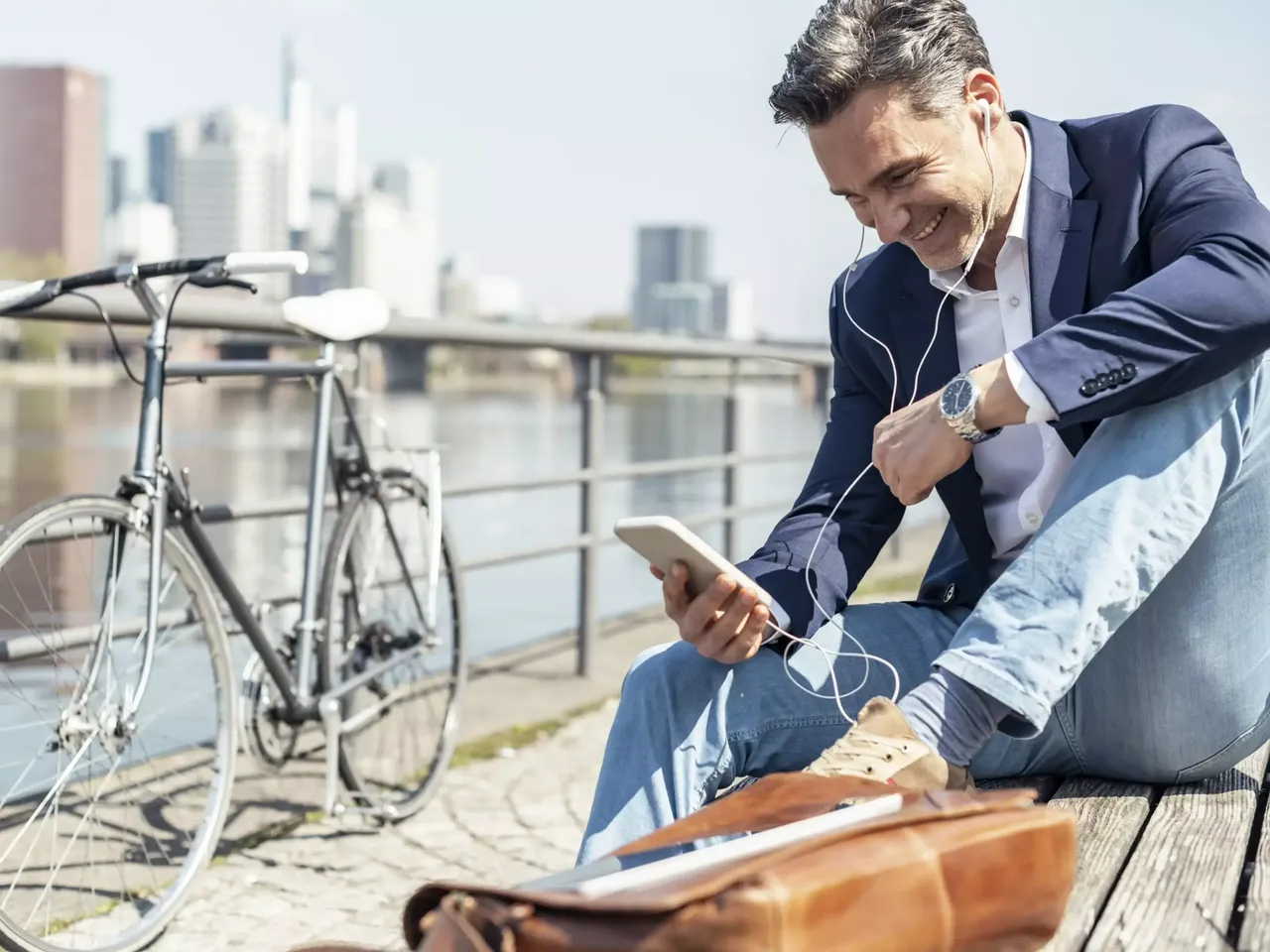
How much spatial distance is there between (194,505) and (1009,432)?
1.41 m

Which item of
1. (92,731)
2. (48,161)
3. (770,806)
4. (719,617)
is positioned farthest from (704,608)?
(48,161)

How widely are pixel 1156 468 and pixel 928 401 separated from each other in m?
0.27

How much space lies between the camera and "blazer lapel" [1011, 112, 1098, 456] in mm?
1767

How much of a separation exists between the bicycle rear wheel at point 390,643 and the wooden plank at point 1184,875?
5.83 feet

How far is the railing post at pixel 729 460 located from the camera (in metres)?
5.77

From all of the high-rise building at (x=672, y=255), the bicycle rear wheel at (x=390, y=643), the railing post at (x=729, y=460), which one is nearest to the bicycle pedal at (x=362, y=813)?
the bicycle rear wheel at (x=390, y=643)

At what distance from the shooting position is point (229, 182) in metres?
129

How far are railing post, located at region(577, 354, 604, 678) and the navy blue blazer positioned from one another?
2.37 meters

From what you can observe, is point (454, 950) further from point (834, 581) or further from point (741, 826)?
point (834, 581)

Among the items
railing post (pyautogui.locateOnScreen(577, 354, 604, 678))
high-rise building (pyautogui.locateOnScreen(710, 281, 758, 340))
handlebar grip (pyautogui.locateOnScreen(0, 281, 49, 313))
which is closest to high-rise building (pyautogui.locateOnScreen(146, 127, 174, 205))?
high-rise building (pyautogui.locateOnScreen(710, 281, 758, 340))

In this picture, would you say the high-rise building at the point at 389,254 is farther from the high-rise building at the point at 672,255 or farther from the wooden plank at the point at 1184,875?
the wooden plank at the point at 1184,875

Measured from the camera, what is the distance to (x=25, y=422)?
1384 inches

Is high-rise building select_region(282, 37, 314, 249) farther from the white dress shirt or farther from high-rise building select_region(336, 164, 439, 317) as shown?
the white dress shirt

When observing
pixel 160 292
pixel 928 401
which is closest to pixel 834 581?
pixel 928 401
